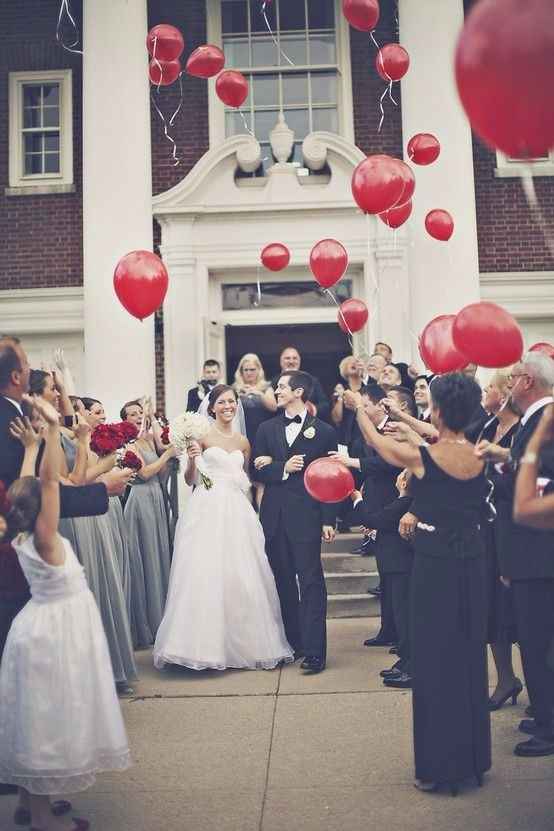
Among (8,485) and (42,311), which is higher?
(42,311)

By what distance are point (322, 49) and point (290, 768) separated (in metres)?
10.3

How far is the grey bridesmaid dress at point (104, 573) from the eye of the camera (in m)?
5.92

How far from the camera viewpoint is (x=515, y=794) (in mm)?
4320

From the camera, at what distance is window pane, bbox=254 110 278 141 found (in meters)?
12.4

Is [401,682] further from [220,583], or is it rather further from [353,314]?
[353,314]

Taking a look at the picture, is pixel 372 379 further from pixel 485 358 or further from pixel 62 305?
pixel 62 305

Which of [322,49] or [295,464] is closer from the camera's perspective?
[295,464]

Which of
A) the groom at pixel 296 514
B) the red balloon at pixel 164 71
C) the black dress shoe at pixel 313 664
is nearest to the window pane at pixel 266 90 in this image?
the red balloon at pixel 164 71

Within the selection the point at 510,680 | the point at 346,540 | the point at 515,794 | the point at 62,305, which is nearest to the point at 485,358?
the point at 510,680

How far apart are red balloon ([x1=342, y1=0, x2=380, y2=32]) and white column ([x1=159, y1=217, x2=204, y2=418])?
3.70 m

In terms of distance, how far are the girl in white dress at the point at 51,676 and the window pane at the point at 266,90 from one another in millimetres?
9481

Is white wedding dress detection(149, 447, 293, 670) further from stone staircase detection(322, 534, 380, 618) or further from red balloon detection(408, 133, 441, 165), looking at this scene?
red balloon detection(408, 133, 441, 165)

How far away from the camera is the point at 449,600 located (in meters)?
4.43

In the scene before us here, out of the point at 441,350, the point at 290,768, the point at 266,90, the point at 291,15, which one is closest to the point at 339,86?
the point at 266,90
